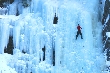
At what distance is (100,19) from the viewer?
24.3 m

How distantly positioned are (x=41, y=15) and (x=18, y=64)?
11.1ft

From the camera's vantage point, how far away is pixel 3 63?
22.8 m

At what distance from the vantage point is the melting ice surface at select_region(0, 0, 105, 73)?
2295 centimetres

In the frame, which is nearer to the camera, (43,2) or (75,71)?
(75,71)

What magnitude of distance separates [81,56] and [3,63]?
4.42 metres

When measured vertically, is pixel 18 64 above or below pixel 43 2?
below

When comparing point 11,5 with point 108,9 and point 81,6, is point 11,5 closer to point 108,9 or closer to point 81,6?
point 81,6

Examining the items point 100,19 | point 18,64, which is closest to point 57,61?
point 18,64

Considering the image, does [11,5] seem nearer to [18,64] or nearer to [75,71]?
[18,64]

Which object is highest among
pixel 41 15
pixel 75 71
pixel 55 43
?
pixel 41 15

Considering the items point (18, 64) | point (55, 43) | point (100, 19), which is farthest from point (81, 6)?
point (18, 64)

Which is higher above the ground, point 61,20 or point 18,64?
point 61,20

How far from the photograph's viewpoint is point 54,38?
23.7 metres

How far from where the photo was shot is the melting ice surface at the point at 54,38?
2295 cm
